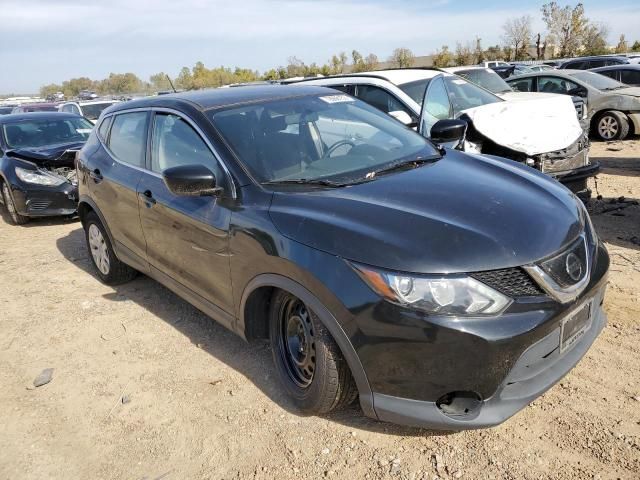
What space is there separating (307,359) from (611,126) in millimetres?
10504

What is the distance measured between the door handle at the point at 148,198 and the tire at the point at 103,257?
114 cm

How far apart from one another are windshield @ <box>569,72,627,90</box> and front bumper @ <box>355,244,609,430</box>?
432 inches

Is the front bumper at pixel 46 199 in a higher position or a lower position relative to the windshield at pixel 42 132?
lower

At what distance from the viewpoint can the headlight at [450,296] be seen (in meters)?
2.29

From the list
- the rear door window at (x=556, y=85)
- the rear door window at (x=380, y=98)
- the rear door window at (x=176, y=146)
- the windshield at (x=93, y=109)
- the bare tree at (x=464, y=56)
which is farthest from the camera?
the bare tree at (x=464, y=56)

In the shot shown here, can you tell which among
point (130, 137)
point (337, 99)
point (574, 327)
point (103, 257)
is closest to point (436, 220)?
point (574, 327)

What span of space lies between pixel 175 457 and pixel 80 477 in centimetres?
47

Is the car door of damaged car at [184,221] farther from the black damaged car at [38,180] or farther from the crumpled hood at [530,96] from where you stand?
the crumpled hood at [530,96]

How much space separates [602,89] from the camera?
11.6 m

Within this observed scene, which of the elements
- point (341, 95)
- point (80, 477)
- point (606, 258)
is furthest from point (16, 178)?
point (606, 258)

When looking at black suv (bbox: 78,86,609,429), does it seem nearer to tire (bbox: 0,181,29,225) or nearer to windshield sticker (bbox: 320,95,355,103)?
windshield sticker (bbox: 320,95,355,103)

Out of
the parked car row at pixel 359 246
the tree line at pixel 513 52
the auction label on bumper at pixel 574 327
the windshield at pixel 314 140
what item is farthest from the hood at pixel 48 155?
the tree line at pixel 513 52

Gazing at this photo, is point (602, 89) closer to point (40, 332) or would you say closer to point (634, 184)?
point (634, 184)

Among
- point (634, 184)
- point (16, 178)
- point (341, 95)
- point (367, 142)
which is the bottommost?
point (634, 184)
